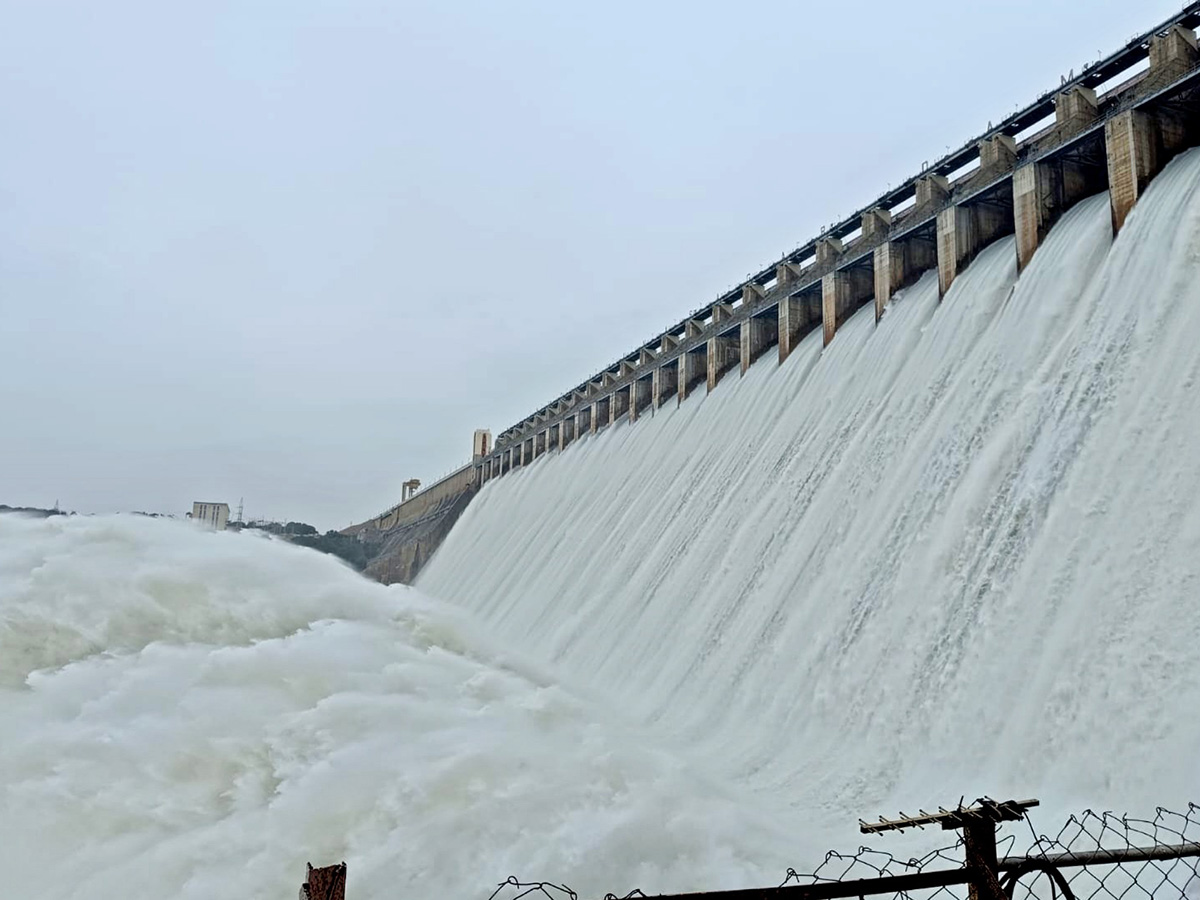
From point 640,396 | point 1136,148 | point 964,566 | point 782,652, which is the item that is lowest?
point 782,652

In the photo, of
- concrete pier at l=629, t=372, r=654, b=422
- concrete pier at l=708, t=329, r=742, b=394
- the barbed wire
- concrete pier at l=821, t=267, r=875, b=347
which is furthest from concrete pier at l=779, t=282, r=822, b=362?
the barbed wire

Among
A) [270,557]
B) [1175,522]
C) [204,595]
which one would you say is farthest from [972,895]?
[270,557]

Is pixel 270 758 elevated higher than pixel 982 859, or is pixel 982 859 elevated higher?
pixel 982 859

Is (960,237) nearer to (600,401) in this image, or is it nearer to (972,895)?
(972,895)

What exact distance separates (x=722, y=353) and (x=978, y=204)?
973cm

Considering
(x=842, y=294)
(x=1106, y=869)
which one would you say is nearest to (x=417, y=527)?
(x=842, y=294)

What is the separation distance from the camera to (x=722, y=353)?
80.4 feet

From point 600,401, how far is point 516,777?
2665 cm

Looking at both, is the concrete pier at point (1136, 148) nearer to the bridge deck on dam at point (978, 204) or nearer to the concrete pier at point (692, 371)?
the bridge deck on dam at point (978, 204)

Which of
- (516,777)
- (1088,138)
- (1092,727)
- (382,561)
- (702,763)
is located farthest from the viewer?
(382,561)

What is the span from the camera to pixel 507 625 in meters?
21.9

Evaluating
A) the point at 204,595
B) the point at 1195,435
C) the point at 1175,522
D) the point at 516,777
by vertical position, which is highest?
the point at 1195,435

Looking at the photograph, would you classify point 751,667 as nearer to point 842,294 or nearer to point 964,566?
point 964,566

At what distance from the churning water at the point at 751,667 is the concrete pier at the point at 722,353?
932cm
